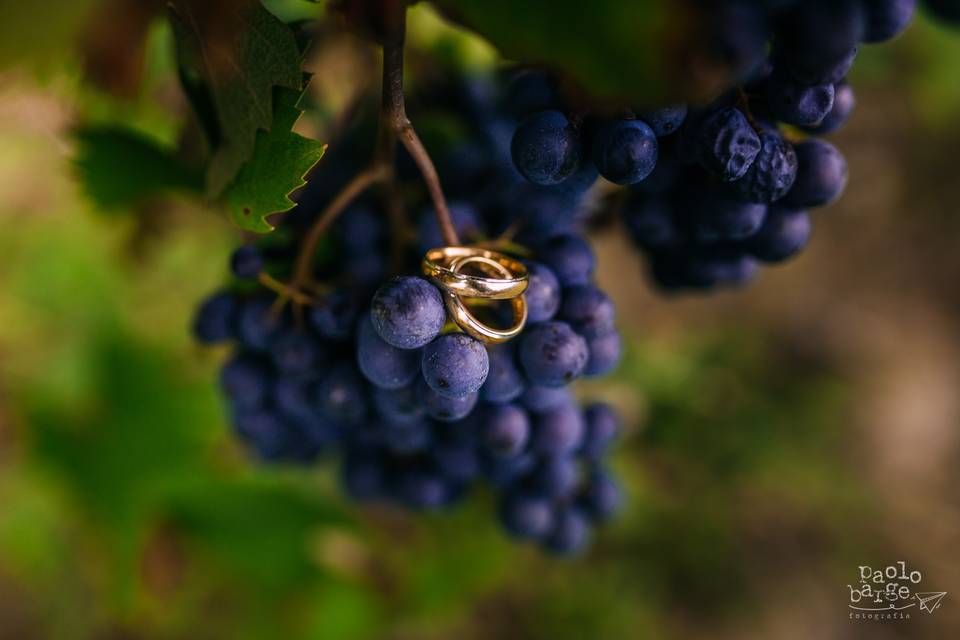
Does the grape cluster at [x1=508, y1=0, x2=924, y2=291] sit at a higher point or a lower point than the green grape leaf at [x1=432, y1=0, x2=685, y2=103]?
higher

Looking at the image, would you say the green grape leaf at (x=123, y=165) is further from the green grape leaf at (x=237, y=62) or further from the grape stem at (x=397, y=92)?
the grape stem at (x=397, y=92)

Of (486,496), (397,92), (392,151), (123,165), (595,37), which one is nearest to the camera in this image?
(595,37)

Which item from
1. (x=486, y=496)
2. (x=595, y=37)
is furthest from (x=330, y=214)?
(x=486, y=496)

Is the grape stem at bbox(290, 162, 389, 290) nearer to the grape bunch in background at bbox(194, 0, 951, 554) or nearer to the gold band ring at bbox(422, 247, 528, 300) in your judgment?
the grape bunch in background at bbox(194, 0, 951, 554)

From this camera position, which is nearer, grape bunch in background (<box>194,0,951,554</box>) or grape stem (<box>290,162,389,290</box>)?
grape bunch in background (<box>194,0,951,554</box>)

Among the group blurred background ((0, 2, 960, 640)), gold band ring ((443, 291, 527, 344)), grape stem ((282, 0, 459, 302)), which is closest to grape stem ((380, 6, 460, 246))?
grape stem ((282, 0, 459, 302))

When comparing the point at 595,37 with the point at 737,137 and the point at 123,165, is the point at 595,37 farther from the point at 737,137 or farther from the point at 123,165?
the point at 123,165
